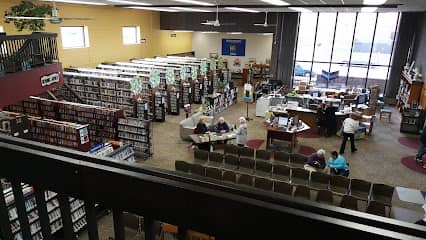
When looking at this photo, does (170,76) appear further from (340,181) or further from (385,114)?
(385,114)

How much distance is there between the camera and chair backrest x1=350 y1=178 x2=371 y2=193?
6.62 m

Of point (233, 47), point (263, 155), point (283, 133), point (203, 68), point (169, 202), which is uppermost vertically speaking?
point (233, 47)

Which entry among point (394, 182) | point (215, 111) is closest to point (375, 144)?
point (394, 182)

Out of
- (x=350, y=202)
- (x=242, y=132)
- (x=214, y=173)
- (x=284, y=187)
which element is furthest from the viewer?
(x=242, y=132)

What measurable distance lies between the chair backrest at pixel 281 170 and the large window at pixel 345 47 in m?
12.3

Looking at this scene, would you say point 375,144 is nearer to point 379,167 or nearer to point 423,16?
point 379,167

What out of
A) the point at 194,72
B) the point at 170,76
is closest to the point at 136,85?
the point at 170,76

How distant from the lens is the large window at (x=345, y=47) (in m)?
17.0

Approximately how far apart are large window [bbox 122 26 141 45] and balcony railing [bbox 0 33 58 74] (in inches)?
408

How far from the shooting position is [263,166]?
7.59 meters

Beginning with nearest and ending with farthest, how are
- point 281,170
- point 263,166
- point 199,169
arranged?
point 199,169
point 281,170
point 263,166

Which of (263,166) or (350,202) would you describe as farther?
(263,166)

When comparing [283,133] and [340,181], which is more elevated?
[283,133]

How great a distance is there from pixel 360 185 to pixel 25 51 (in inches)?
314
